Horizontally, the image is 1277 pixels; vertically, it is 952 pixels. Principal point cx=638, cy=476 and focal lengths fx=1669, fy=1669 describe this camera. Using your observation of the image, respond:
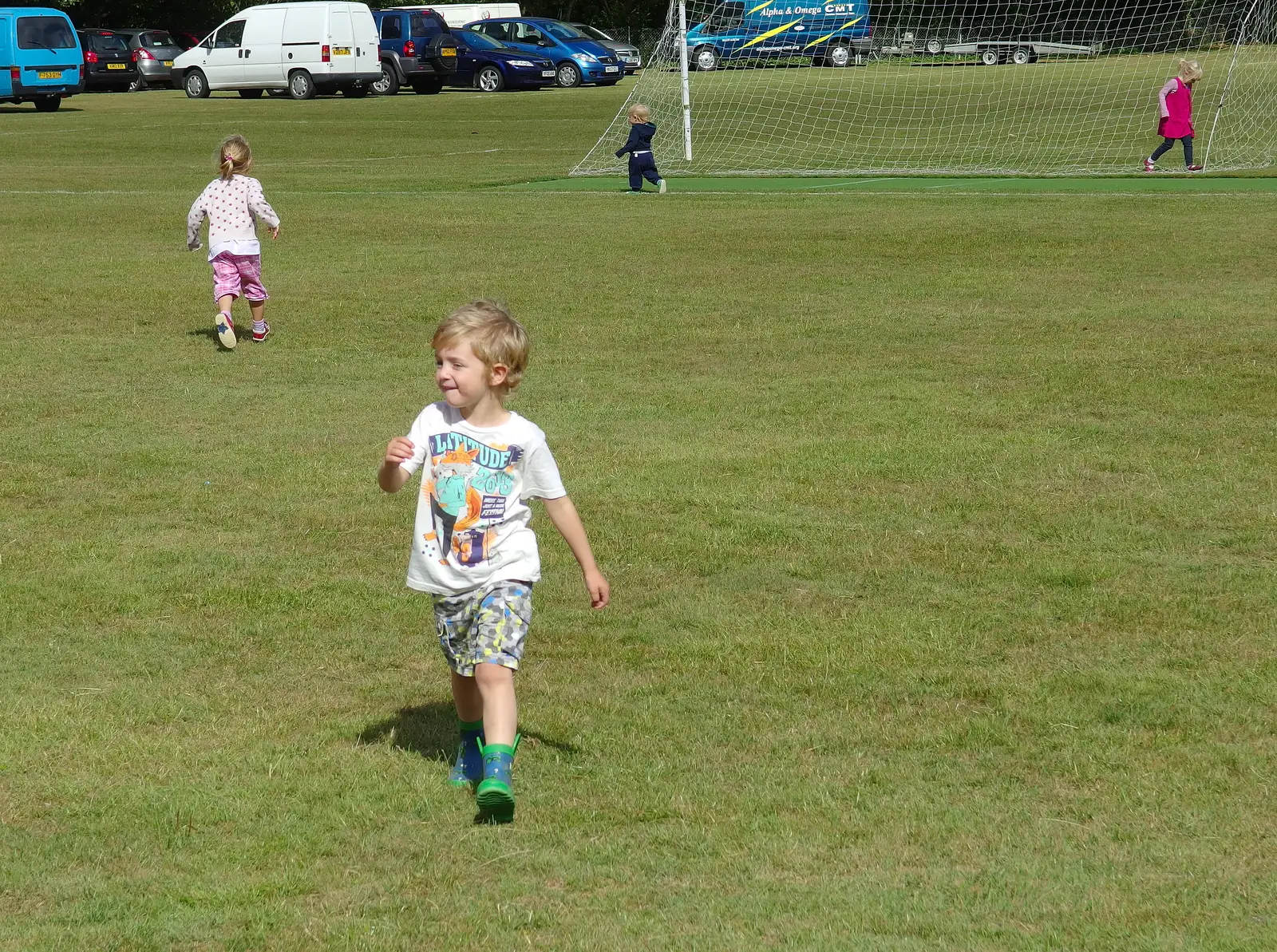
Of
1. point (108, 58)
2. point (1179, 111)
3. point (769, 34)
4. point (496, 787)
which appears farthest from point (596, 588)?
point (108, 58)

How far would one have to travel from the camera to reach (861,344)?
436 inches

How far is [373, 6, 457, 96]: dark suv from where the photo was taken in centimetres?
4472

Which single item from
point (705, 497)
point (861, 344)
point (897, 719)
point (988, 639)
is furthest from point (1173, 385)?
point (897, 719)

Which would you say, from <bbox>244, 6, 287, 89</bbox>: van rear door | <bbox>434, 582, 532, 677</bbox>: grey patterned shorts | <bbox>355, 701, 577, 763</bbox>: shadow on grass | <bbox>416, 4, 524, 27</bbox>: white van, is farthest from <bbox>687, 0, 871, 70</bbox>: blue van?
<bbox>434, 582, 532, 677</bbox>: grey patterned shorts

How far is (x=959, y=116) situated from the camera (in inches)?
1284

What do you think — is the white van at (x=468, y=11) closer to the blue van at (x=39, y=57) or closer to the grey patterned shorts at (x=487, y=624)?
the blue van at (x=39, y=57)

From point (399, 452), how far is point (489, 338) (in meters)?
0.38

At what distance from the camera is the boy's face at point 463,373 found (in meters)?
4.36

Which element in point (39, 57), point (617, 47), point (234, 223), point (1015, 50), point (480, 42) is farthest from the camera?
point (617, 47)

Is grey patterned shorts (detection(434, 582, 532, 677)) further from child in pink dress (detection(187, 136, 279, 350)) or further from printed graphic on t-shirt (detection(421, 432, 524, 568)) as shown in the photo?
child in pink dress (detection(187, 136, 279, 350))

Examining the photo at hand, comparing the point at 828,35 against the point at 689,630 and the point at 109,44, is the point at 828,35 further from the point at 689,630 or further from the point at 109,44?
the point at 689,630

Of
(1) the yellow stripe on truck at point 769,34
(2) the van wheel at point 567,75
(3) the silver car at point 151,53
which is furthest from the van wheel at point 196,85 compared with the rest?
(1) the yellow stripe on truck at point 769,34

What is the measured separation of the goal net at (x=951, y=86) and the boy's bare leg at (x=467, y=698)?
65.7 ft

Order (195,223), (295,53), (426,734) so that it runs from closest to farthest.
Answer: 1. (426,734)
2. (195,223)
3. (295,53)
